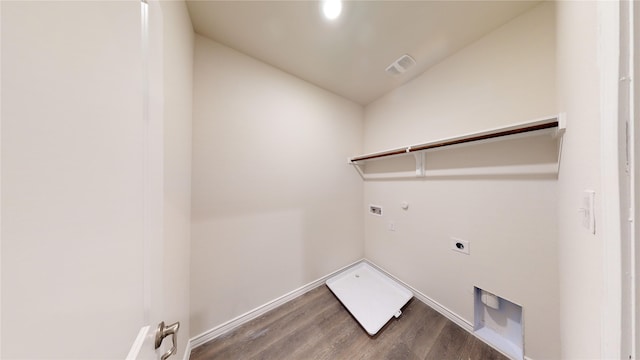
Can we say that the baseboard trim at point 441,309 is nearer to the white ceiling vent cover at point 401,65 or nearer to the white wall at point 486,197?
the white wall at point 486,197

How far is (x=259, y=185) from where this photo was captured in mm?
1543

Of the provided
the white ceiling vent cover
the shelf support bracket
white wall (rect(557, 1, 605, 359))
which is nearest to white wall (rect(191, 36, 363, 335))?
the white ceiling vent cover

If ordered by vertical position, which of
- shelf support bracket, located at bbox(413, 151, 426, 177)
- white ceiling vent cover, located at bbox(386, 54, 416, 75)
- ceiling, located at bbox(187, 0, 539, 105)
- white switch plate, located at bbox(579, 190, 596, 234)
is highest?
ceiling, located at bbox(187, 0, 539, 105)

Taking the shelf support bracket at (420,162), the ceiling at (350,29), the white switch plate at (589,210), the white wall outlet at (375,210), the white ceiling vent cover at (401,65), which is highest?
the ceiling at (350,29)

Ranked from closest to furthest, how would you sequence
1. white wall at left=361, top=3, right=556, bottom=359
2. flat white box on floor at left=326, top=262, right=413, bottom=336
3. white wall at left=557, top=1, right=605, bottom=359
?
white wall at left=557, top=1, right=605, bottom=359 < white wall at left=361, top=3, right=556, bottom=359 < flat white box on floor at left=326, top=262, right=413, bottom=336

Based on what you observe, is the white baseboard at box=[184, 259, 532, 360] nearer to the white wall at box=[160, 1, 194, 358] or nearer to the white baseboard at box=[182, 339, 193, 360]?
the white baseboard at box=[182, 339, 193, 360]

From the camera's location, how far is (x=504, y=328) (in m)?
1.26

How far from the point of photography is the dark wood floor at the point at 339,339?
120cm

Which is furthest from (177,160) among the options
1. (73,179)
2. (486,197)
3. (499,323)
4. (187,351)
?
(499,323)

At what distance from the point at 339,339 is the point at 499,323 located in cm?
121

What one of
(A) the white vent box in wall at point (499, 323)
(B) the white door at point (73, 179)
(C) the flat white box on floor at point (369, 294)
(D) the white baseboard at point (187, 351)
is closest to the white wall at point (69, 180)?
(B) the white door at point (73, 179)

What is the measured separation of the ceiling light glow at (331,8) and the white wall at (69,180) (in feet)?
3.54

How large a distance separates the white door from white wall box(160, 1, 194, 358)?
0.47m

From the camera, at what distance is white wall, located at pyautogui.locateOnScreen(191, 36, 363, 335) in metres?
1.30
